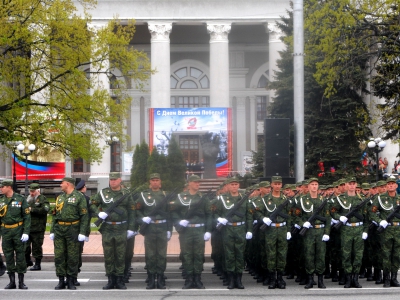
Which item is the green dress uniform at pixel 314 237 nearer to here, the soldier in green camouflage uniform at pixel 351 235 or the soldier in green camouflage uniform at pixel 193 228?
the soldier in green camouflage uniform at pixel 351 235

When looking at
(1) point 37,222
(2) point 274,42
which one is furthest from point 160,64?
(1) point 37,222

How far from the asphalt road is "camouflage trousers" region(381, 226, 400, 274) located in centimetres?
47

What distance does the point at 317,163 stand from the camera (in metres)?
34.7

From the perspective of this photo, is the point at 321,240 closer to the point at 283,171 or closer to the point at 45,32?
the point at 283,171

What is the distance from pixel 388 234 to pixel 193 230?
147 inches

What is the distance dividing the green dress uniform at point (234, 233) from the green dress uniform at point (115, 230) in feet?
5.58

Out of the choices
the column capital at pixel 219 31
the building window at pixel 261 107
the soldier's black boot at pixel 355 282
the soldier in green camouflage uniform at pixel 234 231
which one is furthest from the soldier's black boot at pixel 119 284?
the building window at pixel 261 107

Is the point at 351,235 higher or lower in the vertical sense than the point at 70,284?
higher

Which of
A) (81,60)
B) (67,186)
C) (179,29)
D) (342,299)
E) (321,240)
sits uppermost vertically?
(179,29)

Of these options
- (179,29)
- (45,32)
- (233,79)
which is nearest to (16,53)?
(45,32)

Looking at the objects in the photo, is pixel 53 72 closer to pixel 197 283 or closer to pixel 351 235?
pixel 197 283

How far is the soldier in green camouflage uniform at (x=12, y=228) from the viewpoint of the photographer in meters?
13.4

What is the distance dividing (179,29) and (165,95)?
837cm

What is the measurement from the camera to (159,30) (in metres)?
46.7
